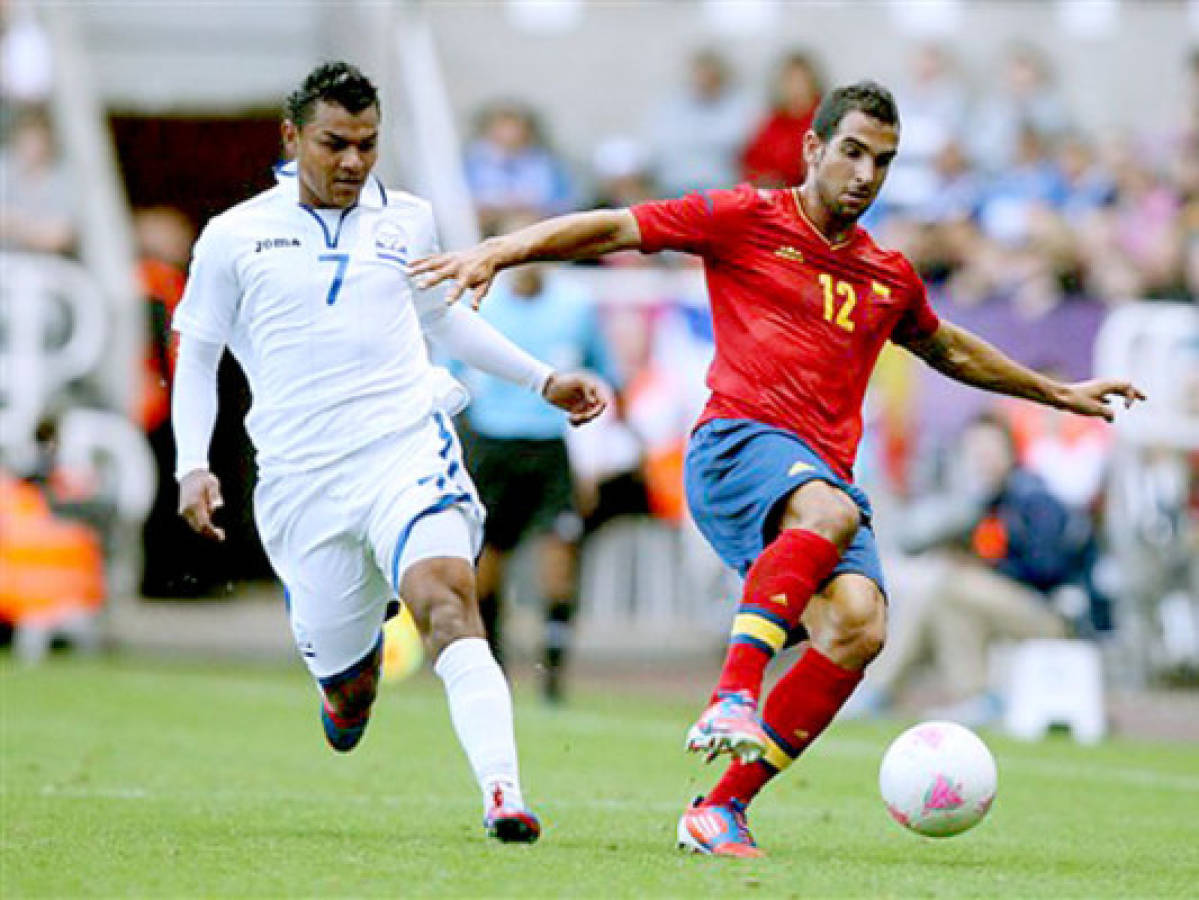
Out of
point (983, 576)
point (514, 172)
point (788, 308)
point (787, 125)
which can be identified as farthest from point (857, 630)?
point (514, 172)

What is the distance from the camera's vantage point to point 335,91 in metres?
8.89

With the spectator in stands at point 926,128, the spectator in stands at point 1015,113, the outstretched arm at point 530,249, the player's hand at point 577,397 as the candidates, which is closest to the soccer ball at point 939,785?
the player's hand at point 577,397

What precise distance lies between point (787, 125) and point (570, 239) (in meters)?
12.1

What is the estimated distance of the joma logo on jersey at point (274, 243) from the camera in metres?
9.08

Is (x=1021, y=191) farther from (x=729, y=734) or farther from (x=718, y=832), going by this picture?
(x=729, y=734)

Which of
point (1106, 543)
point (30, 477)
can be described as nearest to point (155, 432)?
point (30, 477)

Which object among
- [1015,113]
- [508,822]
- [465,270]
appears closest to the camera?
[465,270]

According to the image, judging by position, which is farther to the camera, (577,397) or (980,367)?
(980,367)

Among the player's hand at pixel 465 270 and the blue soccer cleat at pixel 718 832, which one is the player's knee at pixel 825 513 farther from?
the player's hand at pixel 465 270

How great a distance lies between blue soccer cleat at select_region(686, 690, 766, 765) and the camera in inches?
308

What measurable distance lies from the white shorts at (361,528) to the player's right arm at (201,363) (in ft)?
0.87

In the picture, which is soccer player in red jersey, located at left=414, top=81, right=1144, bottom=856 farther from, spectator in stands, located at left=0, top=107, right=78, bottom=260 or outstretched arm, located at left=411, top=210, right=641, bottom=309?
spectator in stands, located at left=0, top=107, right=78, bottom=260

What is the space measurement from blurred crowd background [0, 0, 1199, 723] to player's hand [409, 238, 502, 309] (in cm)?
834

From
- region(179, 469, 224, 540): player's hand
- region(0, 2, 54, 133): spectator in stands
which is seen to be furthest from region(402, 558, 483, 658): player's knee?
region(0, 2, 54, 133): spectator in stands
